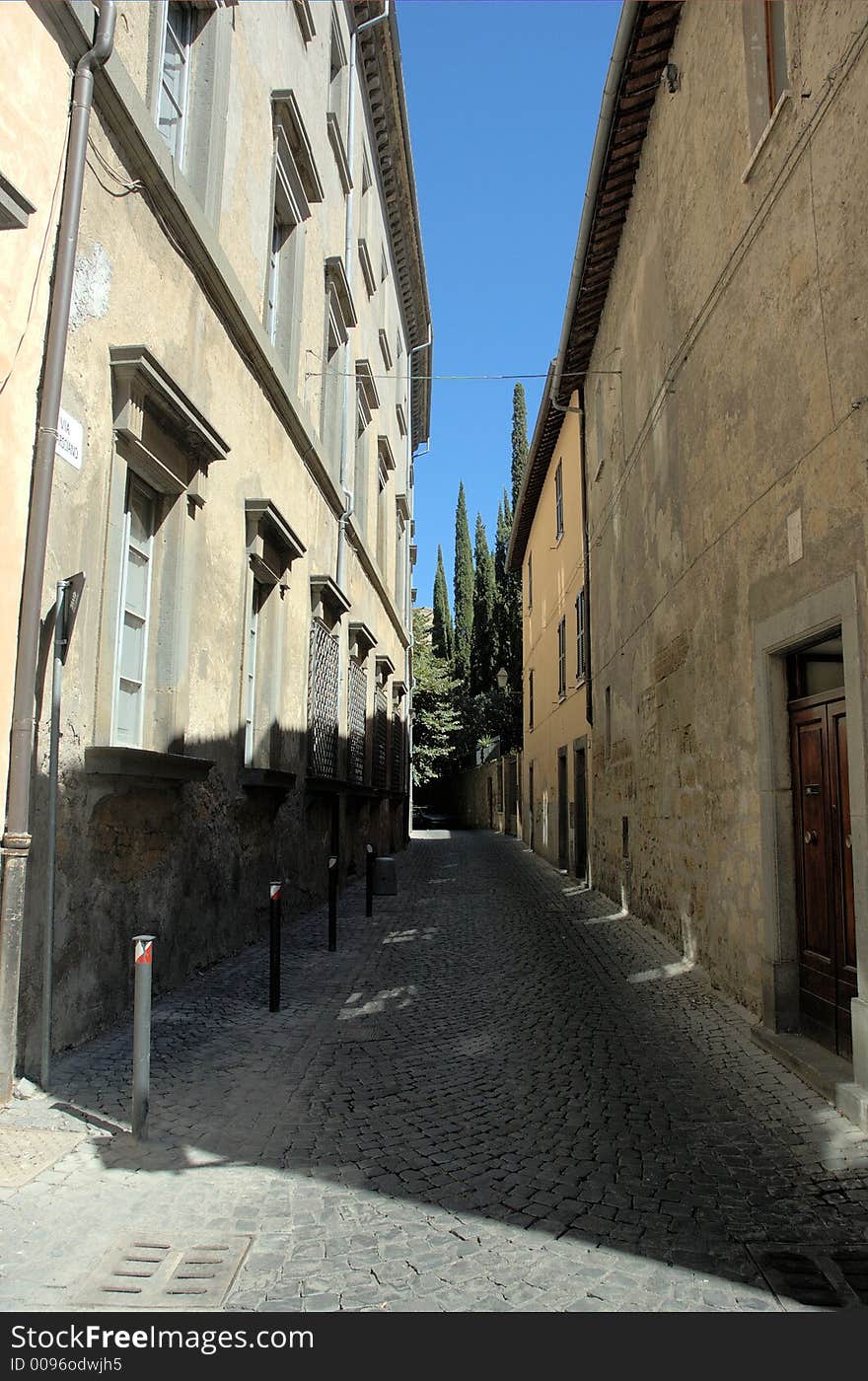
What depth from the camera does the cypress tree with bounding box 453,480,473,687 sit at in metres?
47.9

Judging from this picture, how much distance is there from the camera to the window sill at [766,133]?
5.37 m

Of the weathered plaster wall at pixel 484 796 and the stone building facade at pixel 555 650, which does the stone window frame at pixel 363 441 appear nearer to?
the stone building facade at pixel 555 650

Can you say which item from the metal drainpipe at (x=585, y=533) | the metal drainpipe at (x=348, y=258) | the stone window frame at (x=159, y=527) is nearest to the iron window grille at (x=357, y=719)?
the metal drainpipe at (x=348, y=258)

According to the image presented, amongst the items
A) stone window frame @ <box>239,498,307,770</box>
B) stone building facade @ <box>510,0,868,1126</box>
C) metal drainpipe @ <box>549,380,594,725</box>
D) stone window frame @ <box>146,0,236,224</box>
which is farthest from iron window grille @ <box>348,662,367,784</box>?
stone window frame @ <box>146,0,236,224</box>

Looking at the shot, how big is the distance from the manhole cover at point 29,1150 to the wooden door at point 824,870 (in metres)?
3.79

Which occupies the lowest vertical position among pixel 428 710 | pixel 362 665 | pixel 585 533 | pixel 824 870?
pixel 824 870

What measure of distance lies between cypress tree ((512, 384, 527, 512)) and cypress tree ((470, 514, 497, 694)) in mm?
3311

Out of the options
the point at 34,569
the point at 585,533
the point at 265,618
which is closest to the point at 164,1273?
the point at 34,569

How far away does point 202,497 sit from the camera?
6859 mm

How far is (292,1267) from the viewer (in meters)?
2.85

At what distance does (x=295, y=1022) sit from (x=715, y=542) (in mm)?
4519

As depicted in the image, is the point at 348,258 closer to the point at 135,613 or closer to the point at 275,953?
the point at 135,613

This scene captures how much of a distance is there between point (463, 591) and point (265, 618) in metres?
41.1

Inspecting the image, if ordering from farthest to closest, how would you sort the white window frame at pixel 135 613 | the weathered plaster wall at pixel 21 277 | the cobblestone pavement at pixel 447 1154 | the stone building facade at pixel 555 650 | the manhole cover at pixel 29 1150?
the stone building facade at pixel 555 650, the white window frame at pixel 135 613, the weathered plaster wall at pixel 21 277, the manhole cover at pixel 29 1150, the cobblestone pavement at pixel 447 1154
